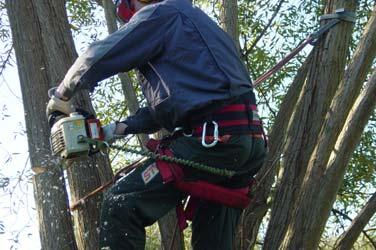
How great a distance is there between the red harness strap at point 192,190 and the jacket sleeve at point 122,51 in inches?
17.7

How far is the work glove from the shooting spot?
12.3 ft

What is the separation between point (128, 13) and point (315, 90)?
1070 millimetres

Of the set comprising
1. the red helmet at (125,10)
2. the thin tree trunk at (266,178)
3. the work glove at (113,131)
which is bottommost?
the thin tree trunk at (266,178)

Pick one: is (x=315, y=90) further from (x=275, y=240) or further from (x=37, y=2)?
(x=37, y=2)

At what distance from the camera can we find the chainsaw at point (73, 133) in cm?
355

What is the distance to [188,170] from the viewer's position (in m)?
3.56

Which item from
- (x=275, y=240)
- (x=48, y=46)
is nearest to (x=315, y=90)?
(x=275, y=240)

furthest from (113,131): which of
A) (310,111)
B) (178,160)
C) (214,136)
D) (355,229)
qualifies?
(355,229)

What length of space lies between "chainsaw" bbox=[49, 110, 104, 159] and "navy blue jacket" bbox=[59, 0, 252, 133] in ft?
0.44

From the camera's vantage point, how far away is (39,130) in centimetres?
440

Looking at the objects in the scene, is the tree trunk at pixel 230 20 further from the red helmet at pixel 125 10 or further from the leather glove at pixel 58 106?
the leather glove at pixel 58 106

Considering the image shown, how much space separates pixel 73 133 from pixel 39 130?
0.90 meters

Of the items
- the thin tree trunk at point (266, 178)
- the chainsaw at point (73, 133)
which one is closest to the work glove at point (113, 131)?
the chainsaw at point (73, 133)

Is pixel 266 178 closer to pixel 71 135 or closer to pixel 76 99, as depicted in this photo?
pixel 76 99
